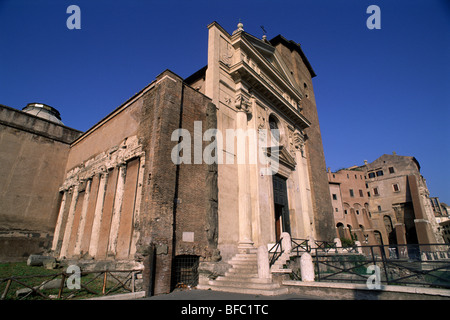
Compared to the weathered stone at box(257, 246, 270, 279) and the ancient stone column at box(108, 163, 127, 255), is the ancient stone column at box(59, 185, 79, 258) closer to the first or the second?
the ancient stone column at box(108, 163, 127, 255)

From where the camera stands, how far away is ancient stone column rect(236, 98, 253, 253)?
10.4 m

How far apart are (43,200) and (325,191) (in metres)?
20.3

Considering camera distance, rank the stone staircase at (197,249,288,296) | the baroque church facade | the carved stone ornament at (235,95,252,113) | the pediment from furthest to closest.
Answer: the pediment, the carved stone ornament at (235,95,252,113), the baroque church facade, the stone staircase at (197,249,288,296)

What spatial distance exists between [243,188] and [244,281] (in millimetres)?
4509

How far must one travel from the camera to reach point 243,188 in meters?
11.4

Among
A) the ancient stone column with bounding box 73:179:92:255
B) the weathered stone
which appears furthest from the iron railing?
the ancient stone column with bounding box 73:179:92:255

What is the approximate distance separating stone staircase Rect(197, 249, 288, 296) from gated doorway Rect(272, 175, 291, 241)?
447cm

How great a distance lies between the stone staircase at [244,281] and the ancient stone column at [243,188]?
62cm

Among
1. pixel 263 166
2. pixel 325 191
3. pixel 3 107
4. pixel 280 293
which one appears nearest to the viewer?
pixel 280 293

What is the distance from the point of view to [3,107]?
14.9 metres

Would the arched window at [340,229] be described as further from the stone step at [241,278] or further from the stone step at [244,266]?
the stone step at [241,278]

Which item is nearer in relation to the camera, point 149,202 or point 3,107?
point 149,202
